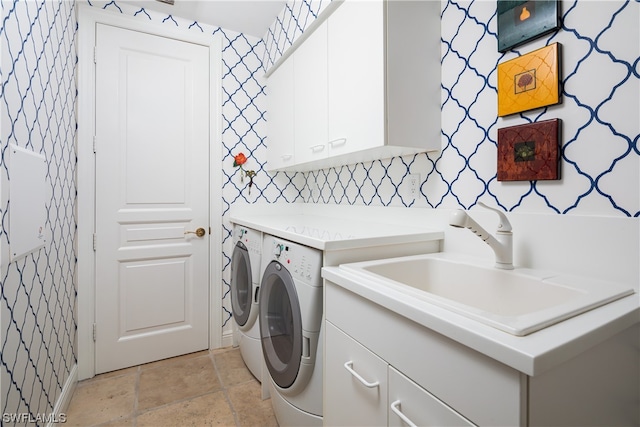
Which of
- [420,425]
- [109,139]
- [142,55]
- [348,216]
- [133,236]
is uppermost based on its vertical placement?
[142,55]

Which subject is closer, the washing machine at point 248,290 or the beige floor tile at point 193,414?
the beige floor tile at point 193,414

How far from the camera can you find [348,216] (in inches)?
80.6

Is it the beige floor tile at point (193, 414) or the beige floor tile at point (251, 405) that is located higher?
the beige floor tile at point (251, 405)

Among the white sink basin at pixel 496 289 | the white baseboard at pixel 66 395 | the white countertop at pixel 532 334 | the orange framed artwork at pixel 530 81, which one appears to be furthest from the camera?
the white baseboard at pixel 66 395

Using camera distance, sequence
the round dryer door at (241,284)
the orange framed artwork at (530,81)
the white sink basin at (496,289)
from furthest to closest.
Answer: the round dryer door at (241,284)
the orange framed artwork at (530,81)
the white sink basin at (496,289)

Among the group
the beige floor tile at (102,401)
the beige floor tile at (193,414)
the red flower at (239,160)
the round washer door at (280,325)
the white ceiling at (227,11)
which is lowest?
the beige floor tile at (102,401)

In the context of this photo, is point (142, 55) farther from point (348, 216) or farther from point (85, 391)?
point (85, 391)

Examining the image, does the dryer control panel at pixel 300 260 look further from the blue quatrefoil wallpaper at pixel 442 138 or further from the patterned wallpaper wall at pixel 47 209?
the patterned wallpaper wall at pixel 47 209

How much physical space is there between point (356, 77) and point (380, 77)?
0.18m

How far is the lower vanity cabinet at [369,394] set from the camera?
27.5 inches

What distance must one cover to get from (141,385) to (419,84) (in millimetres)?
2342

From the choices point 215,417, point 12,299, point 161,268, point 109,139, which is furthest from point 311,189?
point 12,299

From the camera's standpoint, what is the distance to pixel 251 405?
5.59ft

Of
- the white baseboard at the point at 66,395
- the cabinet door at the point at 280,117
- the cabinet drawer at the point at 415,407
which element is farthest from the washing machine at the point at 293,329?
the white baseboard at the point at 66,395
